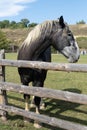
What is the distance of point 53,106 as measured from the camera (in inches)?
340

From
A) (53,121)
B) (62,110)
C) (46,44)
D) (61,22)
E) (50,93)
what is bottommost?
(62,110)

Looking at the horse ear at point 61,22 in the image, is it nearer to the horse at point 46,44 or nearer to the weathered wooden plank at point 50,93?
the horse at point 46,44

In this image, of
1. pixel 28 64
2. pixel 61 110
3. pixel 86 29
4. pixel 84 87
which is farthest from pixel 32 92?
pixel 86 29

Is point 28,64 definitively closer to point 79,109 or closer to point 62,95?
point 62,95

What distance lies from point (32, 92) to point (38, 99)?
812 mm

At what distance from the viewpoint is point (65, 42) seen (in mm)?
6387

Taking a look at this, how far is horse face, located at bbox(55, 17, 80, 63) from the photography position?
6383 mm

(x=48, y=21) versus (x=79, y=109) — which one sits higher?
(x=48, y=21)

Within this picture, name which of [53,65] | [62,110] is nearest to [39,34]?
[53,65]

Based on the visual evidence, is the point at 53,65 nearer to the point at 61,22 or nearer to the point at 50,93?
the point at 50,93

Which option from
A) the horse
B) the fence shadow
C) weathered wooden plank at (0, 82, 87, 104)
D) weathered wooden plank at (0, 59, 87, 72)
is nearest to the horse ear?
the horse

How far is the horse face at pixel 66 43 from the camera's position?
638cm

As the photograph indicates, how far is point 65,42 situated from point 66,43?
3cm

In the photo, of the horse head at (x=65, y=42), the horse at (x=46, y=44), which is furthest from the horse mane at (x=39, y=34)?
the horse head at (x=65, y=42)
